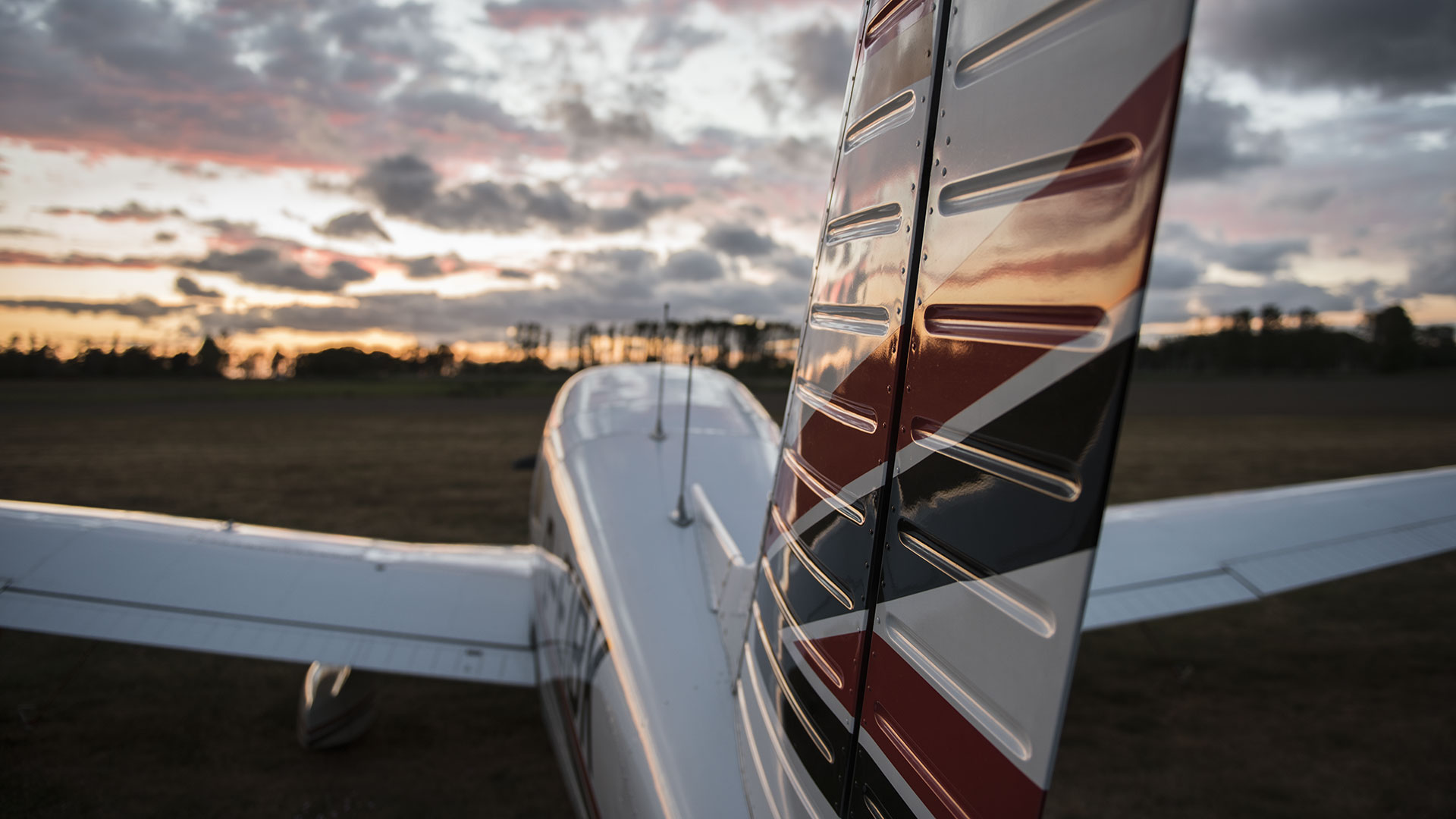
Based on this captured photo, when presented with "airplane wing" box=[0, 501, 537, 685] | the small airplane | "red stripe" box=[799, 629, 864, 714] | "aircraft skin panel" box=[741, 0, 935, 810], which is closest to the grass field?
the small airplane

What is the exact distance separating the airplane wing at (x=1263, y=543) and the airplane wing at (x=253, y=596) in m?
4.65

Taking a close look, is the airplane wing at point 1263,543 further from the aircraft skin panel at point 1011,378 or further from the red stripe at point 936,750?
the aircraft skin panel at point 1011,378

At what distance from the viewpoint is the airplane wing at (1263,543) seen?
5.24 meters

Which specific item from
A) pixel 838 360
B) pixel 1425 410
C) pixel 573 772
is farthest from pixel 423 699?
pixel 1425 410

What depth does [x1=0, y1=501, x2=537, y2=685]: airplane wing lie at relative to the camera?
4.95 meters

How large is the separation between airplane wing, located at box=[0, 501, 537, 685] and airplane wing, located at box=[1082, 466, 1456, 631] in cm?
465

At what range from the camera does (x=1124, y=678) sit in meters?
7.68

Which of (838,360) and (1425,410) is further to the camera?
(1425,410)

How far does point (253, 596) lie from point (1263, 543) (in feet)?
25.4

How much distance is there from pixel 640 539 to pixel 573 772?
1.26m

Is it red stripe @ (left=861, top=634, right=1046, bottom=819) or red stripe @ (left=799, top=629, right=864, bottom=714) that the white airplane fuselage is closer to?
red stripe @ (left=799, top=629, right=864, bottom=714)

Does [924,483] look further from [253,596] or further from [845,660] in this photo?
[253,596]

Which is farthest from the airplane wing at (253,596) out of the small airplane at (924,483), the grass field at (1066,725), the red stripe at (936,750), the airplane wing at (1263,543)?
the airplane wing at (1263,543)

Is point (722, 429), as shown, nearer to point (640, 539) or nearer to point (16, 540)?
point (640, 539)
